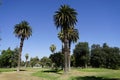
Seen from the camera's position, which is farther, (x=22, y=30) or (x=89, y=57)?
(x=89, y=57)

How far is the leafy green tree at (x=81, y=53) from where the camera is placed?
119188 mm

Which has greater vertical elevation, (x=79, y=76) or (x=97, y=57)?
(x=97, y=57)

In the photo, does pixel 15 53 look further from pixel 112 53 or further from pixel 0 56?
pixel 112 53

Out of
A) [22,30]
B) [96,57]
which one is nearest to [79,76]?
[22,30]

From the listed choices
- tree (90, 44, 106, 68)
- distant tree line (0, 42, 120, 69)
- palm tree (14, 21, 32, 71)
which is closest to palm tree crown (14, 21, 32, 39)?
palm tree (14, 21, 32, 71)

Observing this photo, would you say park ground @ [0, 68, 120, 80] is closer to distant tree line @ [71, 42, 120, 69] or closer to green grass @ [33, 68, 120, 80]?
green grass @ [33, 68, 120, 80]

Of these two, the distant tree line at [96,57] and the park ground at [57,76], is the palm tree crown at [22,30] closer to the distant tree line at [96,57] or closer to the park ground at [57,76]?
the park ground at [57,76]

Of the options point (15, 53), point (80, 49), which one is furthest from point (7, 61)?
point (80, 49)

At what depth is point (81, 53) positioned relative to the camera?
120 metres

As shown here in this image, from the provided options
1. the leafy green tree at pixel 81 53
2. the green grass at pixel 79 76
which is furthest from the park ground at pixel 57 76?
the leafy green tree at pixel 81 53

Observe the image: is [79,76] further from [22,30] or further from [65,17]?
[22,30]

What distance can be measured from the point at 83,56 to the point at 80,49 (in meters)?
4.89

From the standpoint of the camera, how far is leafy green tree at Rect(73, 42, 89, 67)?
11919 cm

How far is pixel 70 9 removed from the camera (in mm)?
56625
